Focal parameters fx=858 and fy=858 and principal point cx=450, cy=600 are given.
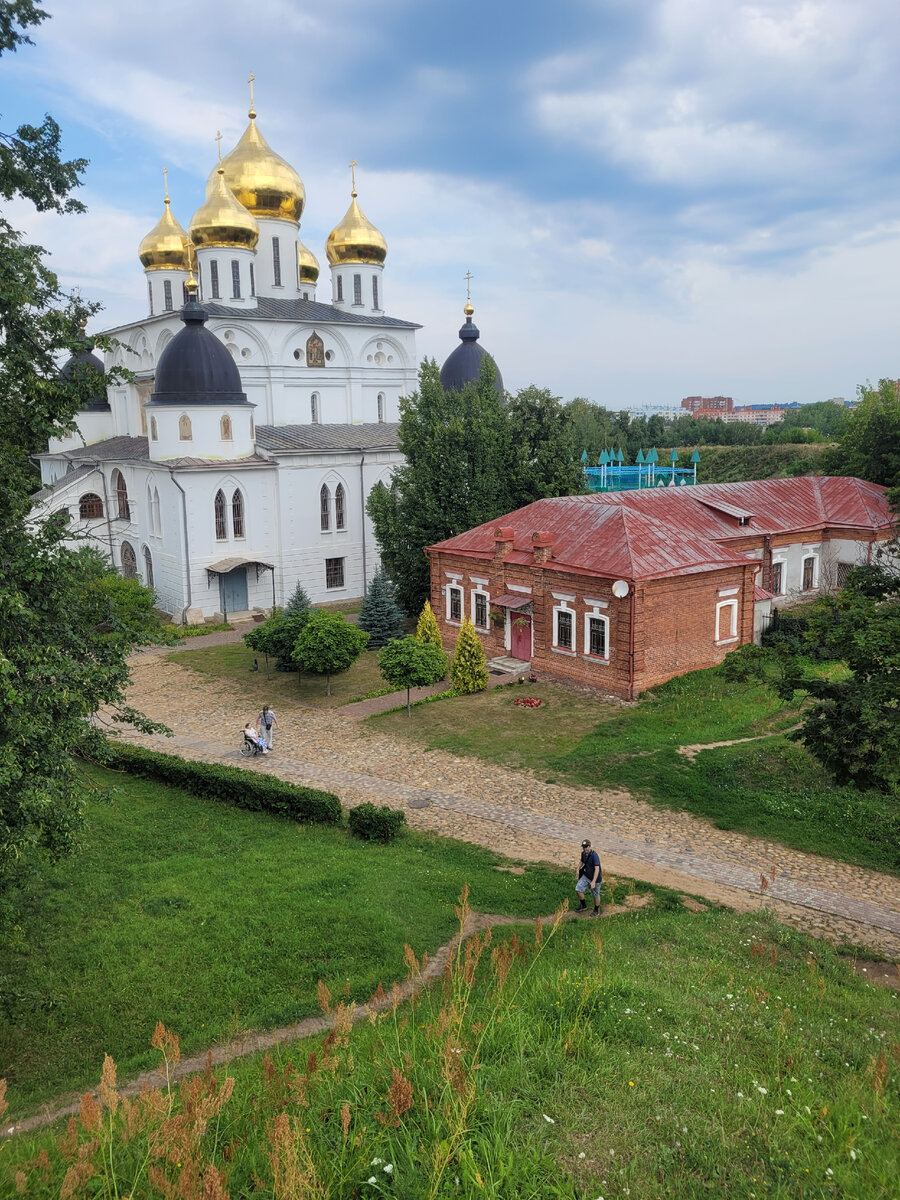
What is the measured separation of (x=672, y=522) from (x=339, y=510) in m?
16.2

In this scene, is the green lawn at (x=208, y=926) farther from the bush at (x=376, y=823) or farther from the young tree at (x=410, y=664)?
the young tree at (x=410, y=664)

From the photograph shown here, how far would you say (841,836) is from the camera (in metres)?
14.7

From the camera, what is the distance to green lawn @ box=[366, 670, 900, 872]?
15109mm

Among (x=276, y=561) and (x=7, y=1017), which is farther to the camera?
(x=276, y=561)

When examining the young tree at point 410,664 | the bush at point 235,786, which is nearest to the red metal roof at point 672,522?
the young tree at point 410,664

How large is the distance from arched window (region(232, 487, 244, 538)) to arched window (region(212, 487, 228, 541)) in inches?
16.1

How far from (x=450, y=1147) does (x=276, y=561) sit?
32538 mm

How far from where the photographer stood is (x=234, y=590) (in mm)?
34875

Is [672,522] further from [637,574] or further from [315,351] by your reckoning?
[315,351]

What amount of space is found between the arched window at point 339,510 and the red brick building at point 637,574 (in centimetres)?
962

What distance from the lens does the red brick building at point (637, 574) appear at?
22969 millimetres

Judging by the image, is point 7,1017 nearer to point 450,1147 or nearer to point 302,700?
Answer: point 450,1147

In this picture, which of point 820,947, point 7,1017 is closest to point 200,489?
point 7,1017

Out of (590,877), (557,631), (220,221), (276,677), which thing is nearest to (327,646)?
(276,677)
